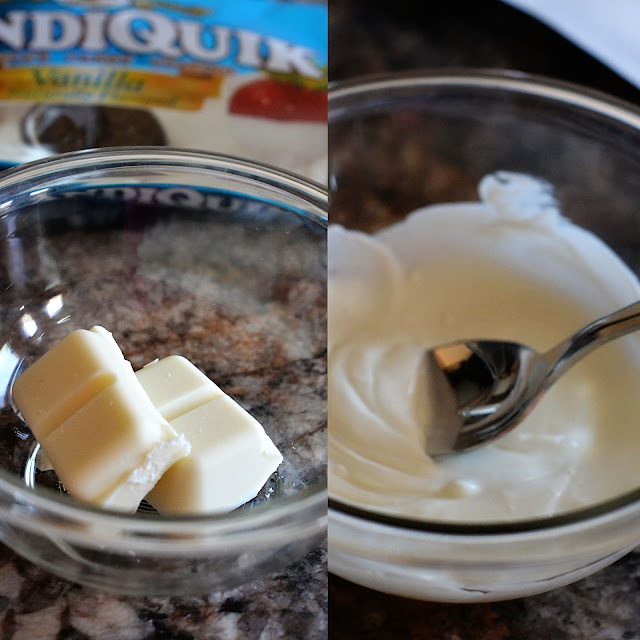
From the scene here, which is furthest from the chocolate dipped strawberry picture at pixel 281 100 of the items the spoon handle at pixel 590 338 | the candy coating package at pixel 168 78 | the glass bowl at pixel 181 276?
the spoon handle at pixel 590 338

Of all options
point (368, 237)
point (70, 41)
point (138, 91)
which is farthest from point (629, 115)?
point (70, 41)

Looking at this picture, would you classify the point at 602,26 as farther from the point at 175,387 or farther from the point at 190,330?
the point at 175,387

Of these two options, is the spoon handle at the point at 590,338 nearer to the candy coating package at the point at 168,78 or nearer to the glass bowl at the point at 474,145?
the glass bowl at the point at 474,145

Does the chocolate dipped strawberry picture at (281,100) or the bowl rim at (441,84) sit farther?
the chocolate dipped strawberry picture at (281,100)

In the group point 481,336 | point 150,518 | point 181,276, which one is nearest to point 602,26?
point 481,336

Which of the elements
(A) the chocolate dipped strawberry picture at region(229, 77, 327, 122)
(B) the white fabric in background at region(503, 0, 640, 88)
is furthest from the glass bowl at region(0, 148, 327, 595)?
(B) the white fabric in background at region(503, 0, 640, 88)
